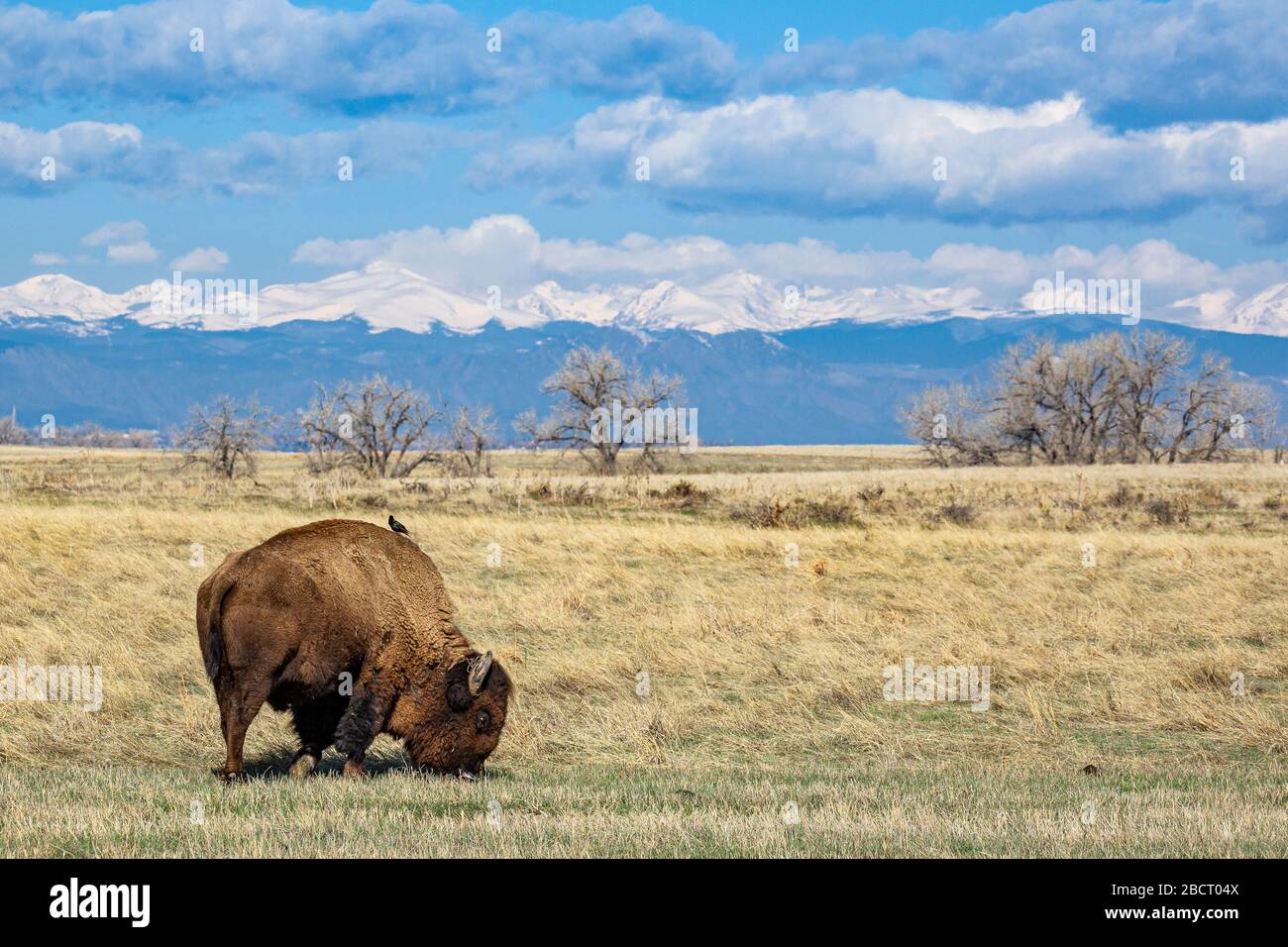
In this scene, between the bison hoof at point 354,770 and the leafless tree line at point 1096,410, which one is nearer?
the bison hoof at point 354,770

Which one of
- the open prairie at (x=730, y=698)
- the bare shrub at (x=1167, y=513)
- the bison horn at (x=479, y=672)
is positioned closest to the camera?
the open prairie at (x=730, y=698)

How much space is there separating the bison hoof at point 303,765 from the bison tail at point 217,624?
101 cm

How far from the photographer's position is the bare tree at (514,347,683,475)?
71.0 meters

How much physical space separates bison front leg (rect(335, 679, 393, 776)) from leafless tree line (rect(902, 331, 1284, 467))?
77.6 meters

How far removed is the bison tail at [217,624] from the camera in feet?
27.8

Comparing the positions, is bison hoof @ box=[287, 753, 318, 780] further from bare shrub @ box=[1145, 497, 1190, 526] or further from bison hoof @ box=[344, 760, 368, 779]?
bare shrub @ box=[1145, 497, 1190, 526]

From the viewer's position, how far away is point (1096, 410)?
291 feet

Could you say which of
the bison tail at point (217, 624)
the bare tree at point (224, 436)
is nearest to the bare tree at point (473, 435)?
the bare tree at point (224, 436)

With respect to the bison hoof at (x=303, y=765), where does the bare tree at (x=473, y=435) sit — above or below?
above

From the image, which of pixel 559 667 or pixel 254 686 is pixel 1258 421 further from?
pixel 254 686

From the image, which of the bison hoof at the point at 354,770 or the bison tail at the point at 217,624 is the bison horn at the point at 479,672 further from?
the bison tail at the point at 217,624

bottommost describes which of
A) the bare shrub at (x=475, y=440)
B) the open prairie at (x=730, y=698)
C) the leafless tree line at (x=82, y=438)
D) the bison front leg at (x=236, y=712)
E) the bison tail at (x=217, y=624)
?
the open prairie at (x=730, y=698)

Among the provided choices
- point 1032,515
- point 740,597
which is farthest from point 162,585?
point 1032,515
